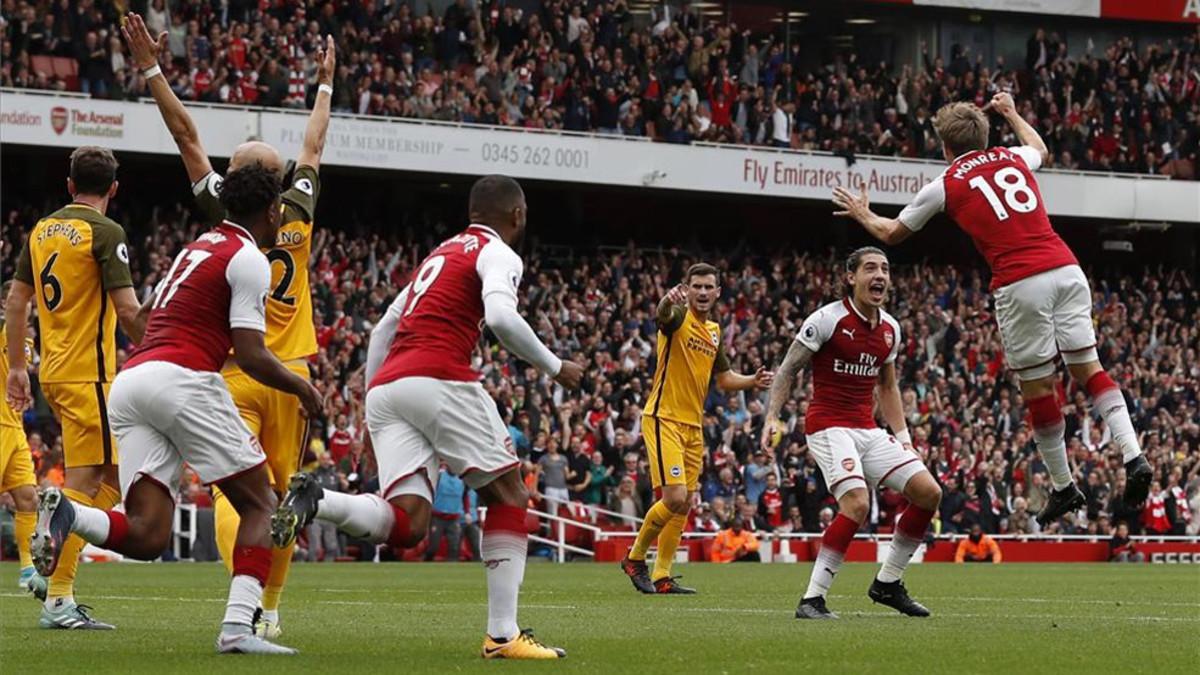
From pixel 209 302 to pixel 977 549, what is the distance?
2408 cm

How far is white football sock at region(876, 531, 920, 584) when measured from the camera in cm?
1272

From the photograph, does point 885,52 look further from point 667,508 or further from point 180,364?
point 180,364

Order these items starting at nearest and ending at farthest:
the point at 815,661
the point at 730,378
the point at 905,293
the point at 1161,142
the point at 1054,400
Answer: the point at 815,661 < the point at 1054,400 < the point at 730,378 < the point at 905,293 < the point at 1161,142

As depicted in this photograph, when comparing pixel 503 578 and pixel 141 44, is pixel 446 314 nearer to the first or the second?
pixel 503 578

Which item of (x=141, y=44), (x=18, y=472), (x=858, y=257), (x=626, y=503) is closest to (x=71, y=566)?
(x=141, y=44)

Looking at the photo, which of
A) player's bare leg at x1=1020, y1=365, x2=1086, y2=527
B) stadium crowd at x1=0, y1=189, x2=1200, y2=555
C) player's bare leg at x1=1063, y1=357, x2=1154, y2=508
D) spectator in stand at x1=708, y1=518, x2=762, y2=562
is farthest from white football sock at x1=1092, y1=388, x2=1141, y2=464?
spectator in stand at x1=708, y1=518, x2=762, y2=562

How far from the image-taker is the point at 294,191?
10.7 metres

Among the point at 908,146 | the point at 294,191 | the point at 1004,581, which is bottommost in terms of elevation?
the point at 1004,581

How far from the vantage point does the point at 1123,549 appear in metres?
33.0

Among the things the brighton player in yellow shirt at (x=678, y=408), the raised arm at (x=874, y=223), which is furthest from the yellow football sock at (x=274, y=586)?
the brighton player in yellow shirt at (x=678, y=408)

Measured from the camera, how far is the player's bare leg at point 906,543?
12703 mm

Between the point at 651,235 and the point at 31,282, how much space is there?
32475mm

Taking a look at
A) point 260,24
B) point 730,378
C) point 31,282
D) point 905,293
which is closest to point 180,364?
point 31,282

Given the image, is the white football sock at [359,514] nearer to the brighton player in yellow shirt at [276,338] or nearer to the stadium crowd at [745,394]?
the brighton player in yellow shirt at [276,338]
